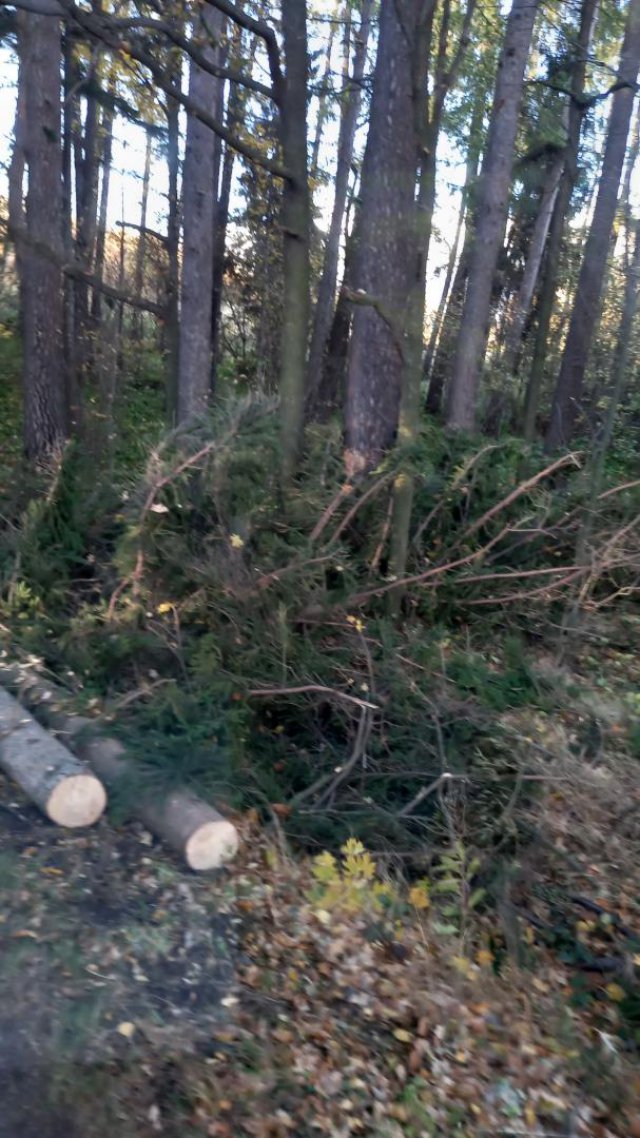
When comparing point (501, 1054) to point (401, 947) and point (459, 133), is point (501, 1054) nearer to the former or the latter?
point (401, 947)

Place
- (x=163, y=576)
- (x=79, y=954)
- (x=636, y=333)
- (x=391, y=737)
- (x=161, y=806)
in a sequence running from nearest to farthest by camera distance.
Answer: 1. (x=79, y=954)
2. (x=161, y=806)
3. (x=391, y=737)
4. (x=163, y=576)
5. (x=636, y=333)

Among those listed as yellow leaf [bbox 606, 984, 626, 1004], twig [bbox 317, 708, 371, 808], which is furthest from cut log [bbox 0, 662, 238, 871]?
yellow leaf [bbox 606, 984, 626, 1004]

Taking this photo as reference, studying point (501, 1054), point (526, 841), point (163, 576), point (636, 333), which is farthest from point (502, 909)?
point (636, 333)

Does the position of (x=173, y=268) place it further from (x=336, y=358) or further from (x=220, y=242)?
(x=336, y=358)

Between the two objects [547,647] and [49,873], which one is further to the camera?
[547,647]

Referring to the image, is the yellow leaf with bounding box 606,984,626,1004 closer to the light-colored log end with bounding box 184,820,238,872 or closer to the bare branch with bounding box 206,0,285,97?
the light-colored log end with bounding box 184,820,238,872

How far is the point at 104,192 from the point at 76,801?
64.7 ft

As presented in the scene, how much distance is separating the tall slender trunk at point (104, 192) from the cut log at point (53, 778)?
25.1 ft

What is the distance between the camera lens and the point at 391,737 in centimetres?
664

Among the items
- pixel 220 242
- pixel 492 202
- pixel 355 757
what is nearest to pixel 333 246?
pixel 220 242

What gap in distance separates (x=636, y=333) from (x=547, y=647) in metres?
11.0

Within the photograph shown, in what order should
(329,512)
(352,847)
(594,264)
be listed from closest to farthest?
(352,847) → (329,512) → (594,264)

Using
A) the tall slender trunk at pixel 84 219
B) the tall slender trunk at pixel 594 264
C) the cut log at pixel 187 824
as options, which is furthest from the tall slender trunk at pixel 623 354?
the tall slender trunk at pixel 84 219

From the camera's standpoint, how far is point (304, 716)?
7.04 m
